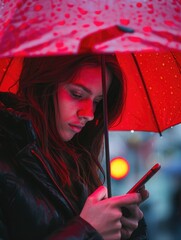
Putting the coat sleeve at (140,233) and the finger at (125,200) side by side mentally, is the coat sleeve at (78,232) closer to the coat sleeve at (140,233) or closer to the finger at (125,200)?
the finger at (125,200)

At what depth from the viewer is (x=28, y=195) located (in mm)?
2119

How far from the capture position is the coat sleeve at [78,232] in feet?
6.70

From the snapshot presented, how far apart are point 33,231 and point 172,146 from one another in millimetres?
9944

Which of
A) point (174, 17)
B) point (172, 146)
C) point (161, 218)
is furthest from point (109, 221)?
point (172, 146)

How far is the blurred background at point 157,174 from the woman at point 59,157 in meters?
6.20

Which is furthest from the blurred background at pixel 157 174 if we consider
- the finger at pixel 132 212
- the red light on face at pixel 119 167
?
the finger at pixel 132 212

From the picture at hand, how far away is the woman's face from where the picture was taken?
252 cm

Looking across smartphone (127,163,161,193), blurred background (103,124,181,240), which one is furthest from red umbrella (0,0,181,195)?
blurred background (103,124,181,240)

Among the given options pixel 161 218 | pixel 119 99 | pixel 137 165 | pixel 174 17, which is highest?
pixel 174 17

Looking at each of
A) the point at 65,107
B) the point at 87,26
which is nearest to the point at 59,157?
the point at 65,107

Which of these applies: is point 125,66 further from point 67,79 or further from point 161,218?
point 161,218

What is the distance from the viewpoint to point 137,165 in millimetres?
12344

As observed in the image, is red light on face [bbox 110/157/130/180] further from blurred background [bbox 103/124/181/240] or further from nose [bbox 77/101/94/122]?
nose [bbox 77/101/94/122]

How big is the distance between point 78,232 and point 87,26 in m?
0.75
